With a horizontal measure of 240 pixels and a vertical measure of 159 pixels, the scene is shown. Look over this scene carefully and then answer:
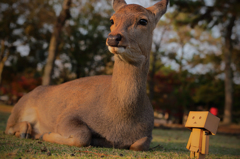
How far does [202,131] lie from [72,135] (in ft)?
5.87

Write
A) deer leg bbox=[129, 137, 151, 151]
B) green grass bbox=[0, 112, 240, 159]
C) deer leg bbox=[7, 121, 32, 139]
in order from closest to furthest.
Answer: green grass bbox=[0, 112, 240, 159]
deer leg bbox=[129, 137, 151, 151]
deer leg bbox=[7, 121, 32, 139]

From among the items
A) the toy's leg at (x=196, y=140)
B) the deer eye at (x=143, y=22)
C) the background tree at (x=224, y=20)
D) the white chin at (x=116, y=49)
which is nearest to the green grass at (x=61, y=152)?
the toy's leg at (x=196, y=140)

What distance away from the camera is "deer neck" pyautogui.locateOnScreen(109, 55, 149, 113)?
3270 mm

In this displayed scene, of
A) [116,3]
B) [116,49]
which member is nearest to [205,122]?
[116,49]

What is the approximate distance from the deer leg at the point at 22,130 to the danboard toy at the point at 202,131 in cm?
284

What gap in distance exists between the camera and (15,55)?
23.6 meters

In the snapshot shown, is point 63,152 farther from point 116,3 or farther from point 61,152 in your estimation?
point 116,3

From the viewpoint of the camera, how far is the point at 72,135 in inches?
130

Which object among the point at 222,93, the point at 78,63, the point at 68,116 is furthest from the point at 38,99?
the point at 222,93

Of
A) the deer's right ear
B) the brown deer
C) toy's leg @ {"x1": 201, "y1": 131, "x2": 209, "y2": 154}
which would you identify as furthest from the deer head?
toy's leg @ {"x1": 201, "y1": 131, "x2": 209, "y2": 154}

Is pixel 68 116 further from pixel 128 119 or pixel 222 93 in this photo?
pixel 222 93

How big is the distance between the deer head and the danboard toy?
3.67 ft

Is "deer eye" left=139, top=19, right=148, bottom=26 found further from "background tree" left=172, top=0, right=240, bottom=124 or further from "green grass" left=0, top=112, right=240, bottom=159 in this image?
"background tree" left=172, top=0, right=240, bottom=124

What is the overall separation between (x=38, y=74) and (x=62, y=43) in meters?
4.84
